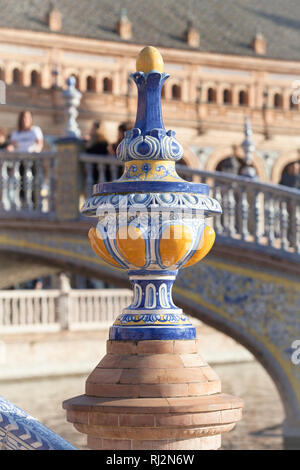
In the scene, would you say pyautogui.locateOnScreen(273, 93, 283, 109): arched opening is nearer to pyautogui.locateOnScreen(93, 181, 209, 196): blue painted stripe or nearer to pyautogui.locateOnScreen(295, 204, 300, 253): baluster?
pyautogui.locateOnScreen(295, 204, 300, 253): baluster

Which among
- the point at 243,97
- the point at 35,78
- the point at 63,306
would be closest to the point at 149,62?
the point at 63,306

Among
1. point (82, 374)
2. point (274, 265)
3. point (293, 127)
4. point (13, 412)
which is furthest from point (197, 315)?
point (293, 127)

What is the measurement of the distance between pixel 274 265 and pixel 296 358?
1.08 meters

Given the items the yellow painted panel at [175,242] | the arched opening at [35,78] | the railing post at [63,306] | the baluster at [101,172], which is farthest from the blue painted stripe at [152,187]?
the arched opening at [35,78]

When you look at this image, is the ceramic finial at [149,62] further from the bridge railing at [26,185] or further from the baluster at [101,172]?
the bridge railing at [26,185]

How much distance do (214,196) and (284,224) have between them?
2.95 ft

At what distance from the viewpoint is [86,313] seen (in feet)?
93.5

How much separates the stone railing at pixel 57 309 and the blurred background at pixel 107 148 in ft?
0.13

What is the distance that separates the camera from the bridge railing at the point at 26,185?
1324 centimetres

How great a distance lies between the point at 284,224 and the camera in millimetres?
11898

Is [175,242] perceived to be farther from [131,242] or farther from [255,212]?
[255,212]
